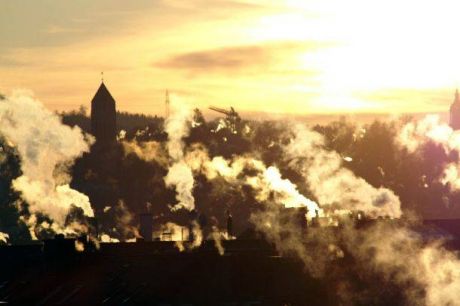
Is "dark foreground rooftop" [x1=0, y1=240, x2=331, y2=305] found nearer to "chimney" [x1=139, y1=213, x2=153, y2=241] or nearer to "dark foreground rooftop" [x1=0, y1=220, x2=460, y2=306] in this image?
"dark foreground rooftop" [x1=0, y1=220, x2=460, y2=306]

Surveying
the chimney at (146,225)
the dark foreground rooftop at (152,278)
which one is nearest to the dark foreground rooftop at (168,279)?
the dark foreground rooftop at (152,278)

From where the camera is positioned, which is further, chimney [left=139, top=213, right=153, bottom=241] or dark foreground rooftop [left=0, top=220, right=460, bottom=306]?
chimney [left=139, top=213, right=153, bottom=241]

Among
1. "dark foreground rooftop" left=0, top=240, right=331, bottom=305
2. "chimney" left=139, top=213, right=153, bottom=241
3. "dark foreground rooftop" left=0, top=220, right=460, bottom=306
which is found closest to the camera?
"dark foreground rooftop" left=0, top=240, right=331, bottom=305

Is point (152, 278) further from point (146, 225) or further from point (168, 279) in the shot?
point (146, 225)

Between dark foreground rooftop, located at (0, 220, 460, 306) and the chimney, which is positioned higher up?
the chimney

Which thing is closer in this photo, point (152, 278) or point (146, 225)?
point (152, 278)

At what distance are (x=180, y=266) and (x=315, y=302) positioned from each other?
37.4 ft

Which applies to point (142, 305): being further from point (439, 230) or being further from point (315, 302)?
point (439, 230)

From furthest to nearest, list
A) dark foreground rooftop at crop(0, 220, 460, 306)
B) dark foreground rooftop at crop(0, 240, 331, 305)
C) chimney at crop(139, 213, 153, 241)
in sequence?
chimney at crop(139, 213, 153, 241)
dark foreground rooftop at crop(0, 220, 460, 306)
dark foreground rooftop at crop(0, 240, 331, 305)

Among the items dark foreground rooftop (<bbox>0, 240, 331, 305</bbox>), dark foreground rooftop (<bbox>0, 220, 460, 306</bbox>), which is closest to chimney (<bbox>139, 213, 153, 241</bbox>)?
dark foreground rooftop (<bbox>0, 220, 460, 306</bbox>)

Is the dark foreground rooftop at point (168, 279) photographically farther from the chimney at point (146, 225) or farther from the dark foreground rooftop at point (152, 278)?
the chimney at point (146, 225)

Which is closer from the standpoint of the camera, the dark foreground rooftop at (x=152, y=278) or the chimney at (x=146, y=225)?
the dark foreground rooftop at (x=152, y=278)

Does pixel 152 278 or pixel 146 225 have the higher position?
pixel 146 225

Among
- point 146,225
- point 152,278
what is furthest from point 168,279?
point 146,225
